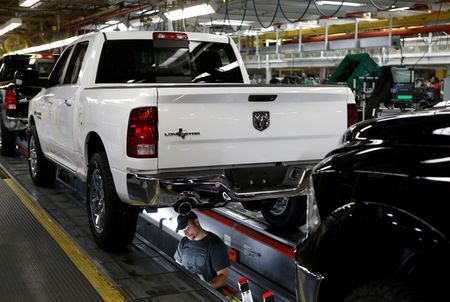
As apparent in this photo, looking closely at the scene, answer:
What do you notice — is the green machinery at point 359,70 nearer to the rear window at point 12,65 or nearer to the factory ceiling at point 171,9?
the factory ceiling at point 171,9

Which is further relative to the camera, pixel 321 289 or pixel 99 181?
pixel 99 181

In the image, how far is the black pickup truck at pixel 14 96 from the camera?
9406 millimetres

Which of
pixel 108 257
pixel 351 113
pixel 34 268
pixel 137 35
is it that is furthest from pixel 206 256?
pixel 137 35

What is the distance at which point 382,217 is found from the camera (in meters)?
2.00

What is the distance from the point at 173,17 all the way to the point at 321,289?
10.7 m

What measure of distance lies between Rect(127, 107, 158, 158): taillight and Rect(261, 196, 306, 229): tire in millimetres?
1909

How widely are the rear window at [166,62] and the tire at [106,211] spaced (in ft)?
3.49

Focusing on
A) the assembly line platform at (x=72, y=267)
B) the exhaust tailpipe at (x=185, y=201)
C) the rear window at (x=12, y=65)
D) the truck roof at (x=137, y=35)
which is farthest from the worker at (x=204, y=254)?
the rear window at (x=12, y=65)

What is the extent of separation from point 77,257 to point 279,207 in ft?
6.87

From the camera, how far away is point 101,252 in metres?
4.76

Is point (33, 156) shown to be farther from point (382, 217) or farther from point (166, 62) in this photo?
point (382, 217)

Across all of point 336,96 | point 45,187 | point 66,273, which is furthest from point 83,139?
point 45,187

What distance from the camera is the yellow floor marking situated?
3799mm

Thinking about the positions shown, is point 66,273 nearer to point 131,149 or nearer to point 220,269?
point 131,149
